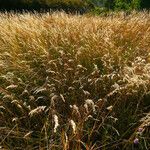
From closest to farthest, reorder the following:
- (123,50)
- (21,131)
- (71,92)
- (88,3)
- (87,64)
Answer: (21,131) → (71,92) → (87,64) → (123,50) → (88,3)

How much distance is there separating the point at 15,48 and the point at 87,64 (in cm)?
101

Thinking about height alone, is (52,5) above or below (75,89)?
below

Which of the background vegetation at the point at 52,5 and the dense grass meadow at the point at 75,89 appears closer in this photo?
the dense grass meadow at the point at 75,89

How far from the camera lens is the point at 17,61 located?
5.15m

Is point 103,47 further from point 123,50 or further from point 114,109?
point 114,109

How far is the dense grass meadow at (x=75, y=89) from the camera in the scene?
4039 mm

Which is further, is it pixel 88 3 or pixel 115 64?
pixel 88 3

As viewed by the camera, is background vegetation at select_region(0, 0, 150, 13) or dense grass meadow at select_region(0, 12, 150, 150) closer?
dense grass meadow at select_region(0, 12, 150, 150)

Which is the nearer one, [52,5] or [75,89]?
[75,89]

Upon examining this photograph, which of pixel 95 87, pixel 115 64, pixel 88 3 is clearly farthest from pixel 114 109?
pixel 88 3

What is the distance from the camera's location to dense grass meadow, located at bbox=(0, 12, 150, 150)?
404 cm

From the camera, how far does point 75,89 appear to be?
4770 mm

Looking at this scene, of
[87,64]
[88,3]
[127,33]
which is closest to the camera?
[87,64]

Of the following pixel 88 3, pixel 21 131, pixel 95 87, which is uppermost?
pixel 95 87
